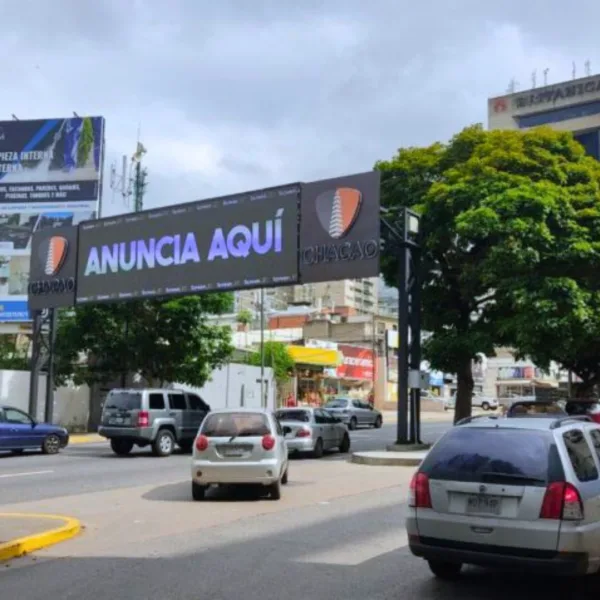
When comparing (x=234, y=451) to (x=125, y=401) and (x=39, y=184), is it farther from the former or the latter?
(x=39, y=184)

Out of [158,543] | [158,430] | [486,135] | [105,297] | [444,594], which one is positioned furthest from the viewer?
[105,297]

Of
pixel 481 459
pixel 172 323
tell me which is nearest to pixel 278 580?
pixel 481 459

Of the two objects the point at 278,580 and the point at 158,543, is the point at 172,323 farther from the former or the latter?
the point at 278,580

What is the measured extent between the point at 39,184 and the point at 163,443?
27.1 meters

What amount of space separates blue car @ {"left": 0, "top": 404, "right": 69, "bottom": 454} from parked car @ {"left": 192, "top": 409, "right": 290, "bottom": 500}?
35.4 feet

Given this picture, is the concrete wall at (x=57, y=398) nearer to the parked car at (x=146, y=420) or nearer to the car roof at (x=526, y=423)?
the parked car at (x=146, y=420)

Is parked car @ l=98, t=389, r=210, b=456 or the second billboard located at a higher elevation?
the second billboard

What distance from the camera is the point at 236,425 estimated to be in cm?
1339

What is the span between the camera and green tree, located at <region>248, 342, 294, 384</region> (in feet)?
188

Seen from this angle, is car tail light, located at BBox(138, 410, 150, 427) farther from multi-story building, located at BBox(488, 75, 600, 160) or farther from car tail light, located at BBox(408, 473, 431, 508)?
multi-story building, located at BBox(488, 75, 600, 160)

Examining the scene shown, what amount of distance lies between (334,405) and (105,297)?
1739 centimetres

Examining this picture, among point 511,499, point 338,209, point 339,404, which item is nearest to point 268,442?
point 511,499

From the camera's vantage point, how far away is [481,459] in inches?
279

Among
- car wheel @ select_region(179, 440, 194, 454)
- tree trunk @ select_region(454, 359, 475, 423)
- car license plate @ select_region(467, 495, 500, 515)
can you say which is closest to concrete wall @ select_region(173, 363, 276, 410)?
tree trunk @ select_region(454, 359, 475, 423)
